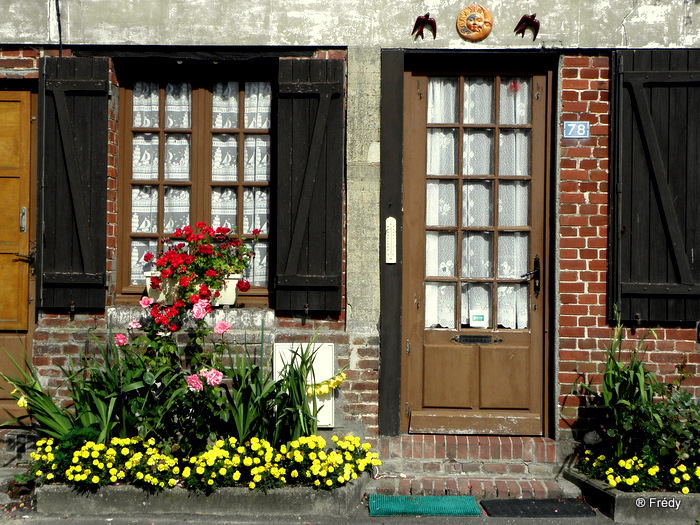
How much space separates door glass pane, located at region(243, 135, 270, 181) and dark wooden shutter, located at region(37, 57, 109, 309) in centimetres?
105

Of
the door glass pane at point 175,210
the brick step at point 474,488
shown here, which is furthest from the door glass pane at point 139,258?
the brick step at point 474,488

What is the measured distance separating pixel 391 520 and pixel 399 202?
7.23 feet

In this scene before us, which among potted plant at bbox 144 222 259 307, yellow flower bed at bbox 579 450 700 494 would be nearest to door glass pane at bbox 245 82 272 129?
potted plant at bbox 144 222 259 307

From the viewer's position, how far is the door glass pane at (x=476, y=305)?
5586 mm

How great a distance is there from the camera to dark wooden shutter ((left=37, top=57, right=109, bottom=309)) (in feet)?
18.0

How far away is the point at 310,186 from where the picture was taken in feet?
17.7

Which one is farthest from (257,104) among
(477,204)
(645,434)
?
(645,434)

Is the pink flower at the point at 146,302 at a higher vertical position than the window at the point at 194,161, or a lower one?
lower

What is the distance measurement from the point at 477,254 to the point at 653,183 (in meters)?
1.34

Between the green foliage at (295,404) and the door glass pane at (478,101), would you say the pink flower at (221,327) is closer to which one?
the green foliage at (295,404)

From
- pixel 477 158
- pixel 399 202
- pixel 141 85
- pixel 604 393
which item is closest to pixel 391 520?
pixel 604 393

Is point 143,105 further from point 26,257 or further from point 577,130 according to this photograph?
point 577,130

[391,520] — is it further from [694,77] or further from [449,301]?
[694,77]

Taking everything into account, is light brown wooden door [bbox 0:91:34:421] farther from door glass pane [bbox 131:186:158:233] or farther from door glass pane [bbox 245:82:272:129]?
door glass pane [bbox 245:82:272:129]
